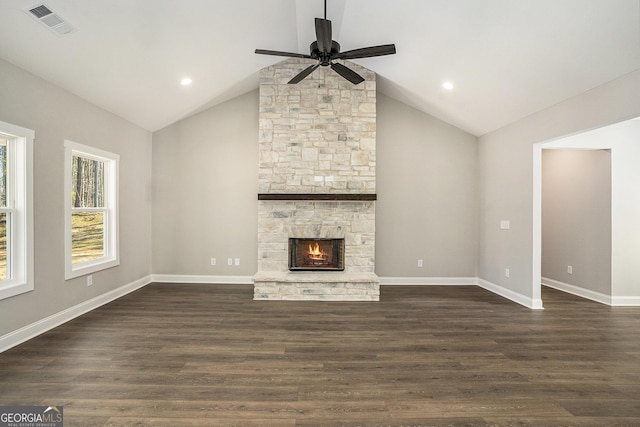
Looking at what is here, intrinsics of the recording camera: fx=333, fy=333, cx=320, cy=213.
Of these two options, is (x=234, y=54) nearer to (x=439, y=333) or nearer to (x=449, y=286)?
(x=439, y=333)

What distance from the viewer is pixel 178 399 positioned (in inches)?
93.2

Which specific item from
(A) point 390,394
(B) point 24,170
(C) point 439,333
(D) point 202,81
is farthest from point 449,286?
(B) point 24,170

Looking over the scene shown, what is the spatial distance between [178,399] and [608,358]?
3.73 metres

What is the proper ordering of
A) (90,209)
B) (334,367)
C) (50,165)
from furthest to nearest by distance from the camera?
1. (90,209)
2. (50,165)
3. (334,367)

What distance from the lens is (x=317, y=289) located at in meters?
5.08

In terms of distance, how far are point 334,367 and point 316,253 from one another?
2665mm

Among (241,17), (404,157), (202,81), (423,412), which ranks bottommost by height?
(423,412)

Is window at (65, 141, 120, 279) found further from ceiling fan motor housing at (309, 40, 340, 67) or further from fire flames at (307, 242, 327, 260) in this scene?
ceiling fan motor housing at (309, 40, 340, 67)

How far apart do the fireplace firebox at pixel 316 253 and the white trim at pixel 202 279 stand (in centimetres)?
121

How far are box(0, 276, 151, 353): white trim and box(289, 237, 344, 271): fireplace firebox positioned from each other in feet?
8.79

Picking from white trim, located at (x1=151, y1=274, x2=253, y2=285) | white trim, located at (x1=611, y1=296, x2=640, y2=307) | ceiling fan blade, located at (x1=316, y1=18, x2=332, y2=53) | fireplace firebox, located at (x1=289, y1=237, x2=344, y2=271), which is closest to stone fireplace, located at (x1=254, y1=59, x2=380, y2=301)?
fireplace firebox, located at (x1=289, y1=237, x2=344, y2=271)

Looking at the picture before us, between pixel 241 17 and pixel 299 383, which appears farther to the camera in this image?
pixel 241 17

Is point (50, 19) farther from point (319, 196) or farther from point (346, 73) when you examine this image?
point (319, 196)

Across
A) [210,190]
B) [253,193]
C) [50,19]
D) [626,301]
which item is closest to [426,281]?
[626,301]
